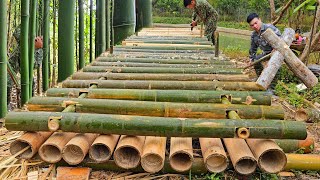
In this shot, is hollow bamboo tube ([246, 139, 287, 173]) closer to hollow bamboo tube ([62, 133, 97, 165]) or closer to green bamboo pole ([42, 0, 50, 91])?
hollow bamboo tube ([62, 133, 97, 165])

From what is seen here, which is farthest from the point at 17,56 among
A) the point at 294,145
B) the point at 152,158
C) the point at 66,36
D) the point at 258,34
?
the point at 294,145

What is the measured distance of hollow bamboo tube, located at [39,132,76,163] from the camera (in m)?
2.13

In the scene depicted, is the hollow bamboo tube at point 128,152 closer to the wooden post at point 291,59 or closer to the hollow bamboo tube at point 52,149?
the hollow bamboo tube at point 52,149

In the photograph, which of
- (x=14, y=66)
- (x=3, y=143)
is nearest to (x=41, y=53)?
(x=14, y=66)

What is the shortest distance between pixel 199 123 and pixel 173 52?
10.1 feet

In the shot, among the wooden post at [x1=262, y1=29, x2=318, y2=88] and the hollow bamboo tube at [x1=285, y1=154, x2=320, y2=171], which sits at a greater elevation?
the wooden post at [x1=262, y1=29, x2=318, y2=88]

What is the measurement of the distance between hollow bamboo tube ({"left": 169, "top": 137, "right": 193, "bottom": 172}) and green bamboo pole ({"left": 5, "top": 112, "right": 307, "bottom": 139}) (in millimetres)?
65

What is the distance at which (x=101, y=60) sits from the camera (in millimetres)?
4340

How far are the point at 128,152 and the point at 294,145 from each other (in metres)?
1.17

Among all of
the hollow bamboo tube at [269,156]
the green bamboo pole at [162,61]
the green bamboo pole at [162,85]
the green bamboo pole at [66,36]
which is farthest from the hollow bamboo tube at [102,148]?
the green bamboo pole at [66,36]

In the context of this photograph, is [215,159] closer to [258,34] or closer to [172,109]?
[172,109]

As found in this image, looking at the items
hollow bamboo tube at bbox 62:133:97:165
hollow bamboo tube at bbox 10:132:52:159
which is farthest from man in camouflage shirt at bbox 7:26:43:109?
hollow bamboo tube at bbox 62:133:97:165

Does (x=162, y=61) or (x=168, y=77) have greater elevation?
(x=162, y=61)

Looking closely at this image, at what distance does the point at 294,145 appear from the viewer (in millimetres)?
2666
